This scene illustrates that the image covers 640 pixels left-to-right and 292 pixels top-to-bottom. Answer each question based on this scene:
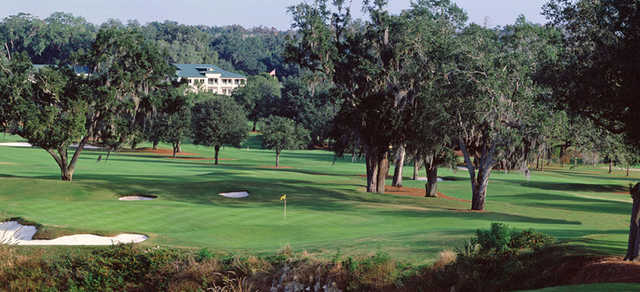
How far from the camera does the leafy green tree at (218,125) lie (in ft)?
247

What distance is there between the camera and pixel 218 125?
75000mm

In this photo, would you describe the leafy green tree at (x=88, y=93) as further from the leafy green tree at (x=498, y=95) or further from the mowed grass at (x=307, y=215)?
the leafy green tree at (x=498, y=95)

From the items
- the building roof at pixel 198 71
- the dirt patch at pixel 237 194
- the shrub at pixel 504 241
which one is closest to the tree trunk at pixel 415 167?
the dirt patch at pixel 237 194

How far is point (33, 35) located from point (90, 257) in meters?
190

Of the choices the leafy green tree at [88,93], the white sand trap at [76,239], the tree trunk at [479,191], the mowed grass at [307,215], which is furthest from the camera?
the leafy green tree at [88,93]

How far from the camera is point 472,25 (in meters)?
36.2

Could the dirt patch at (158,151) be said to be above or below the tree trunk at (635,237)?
below

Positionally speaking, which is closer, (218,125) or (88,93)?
(88,93)

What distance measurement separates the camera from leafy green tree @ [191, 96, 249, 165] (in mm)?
75188

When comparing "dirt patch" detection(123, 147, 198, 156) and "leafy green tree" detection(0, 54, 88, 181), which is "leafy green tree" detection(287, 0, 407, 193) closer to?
"leafy green tree" detection(0, 54, 88, 181)

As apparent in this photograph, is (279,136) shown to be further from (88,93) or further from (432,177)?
A: (88,93)

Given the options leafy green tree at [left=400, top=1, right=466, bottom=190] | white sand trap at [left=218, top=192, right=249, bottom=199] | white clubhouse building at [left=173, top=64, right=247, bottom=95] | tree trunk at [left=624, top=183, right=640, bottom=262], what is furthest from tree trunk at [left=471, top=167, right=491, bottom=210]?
white clubhouse building at [left=173, top=64, right=247, bottom=95]

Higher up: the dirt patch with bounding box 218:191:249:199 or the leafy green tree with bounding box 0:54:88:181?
the leafy green tree with bounding box 0:54:88:181

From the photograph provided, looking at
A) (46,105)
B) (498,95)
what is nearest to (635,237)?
(498,95)
